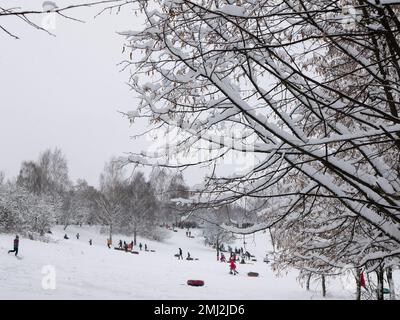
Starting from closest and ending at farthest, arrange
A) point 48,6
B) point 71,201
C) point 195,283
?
point 48,6 → point 195,283 → point 71,201

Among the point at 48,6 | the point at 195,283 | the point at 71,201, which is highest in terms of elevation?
the point at 71,201

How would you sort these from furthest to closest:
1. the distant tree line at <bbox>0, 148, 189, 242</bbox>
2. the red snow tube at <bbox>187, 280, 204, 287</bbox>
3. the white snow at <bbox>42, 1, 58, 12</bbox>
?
the distant tree line at <bbox>0, 148, 189, 242</bbox> → the red snow tube at <bbox>187, 280, 204, 287</bbox> → the white snow at <bbox>42, 1, 58, 12</bbox>

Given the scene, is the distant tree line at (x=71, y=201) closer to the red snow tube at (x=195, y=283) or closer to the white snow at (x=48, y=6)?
the red snow tube at (x=195, y=283)

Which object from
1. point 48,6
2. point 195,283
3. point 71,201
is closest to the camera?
point 48,6

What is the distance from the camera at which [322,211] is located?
4.77m

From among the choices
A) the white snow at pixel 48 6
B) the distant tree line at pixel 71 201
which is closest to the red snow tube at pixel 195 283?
the white snow at pixel 48 6

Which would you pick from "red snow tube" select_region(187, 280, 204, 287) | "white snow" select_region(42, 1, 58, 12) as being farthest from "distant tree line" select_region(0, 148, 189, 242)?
A: "white snow" select_region(42, 1, 58, 12)

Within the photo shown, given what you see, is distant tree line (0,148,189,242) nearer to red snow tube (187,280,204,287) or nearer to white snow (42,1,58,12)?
red snow tube (187,280,204,287)

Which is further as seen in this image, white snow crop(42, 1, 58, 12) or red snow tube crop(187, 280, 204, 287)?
red snow tube crop(187, 280, 204, 287)

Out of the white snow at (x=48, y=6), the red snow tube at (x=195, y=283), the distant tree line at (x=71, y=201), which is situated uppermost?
the distant tree line at (x=71, y=201)

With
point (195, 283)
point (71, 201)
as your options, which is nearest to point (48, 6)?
point (195, 283)

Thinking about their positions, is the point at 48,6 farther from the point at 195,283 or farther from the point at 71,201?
the point at 71,201
